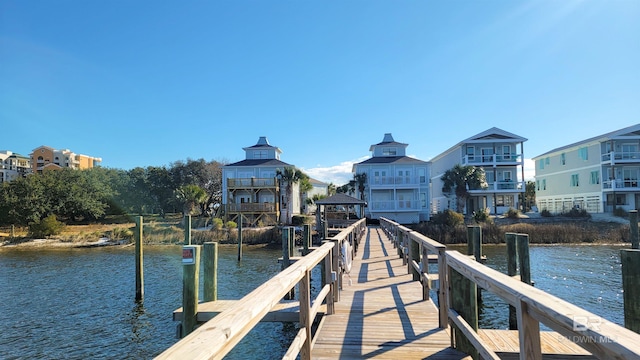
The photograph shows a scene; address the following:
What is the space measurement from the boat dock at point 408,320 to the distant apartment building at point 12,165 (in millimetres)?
86401

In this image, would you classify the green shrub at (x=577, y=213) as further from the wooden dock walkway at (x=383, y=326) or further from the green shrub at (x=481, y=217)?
the wooden dock walkway at (x=383, y=326)

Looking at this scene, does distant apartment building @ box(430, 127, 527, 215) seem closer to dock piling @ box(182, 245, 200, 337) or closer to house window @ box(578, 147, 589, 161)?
house window @ box(578, 147, 589, 161)

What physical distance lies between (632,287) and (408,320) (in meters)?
3.11

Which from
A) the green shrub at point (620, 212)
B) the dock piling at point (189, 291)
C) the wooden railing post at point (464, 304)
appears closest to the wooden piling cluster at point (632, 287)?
the wooden railing post at point (464, 304)

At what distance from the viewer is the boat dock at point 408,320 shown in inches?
61.7

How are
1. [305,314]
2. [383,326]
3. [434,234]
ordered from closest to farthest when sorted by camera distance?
[305,314] < [383,326] < [434,234]

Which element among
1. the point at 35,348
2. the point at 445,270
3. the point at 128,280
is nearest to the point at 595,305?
the point at 445,270

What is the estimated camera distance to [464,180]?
33906 millimetres

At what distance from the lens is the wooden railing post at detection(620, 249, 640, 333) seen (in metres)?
5.07

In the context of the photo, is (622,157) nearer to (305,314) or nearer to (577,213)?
(577,213)

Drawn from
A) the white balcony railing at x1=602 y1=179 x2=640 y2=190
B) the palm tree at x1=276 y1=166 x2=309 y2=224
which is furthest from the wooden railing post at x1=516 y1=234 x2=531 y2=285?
the white balcony railing at x1=602 y1=179 x2=640 y2=190

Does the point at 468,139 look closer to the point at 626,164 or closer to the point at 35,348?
the point at 626,164

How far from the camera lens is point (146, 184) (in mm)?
52000

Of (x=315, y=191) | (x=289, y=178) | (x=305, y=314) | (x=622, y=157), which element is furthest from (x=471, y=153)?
(x=305, y=314)
